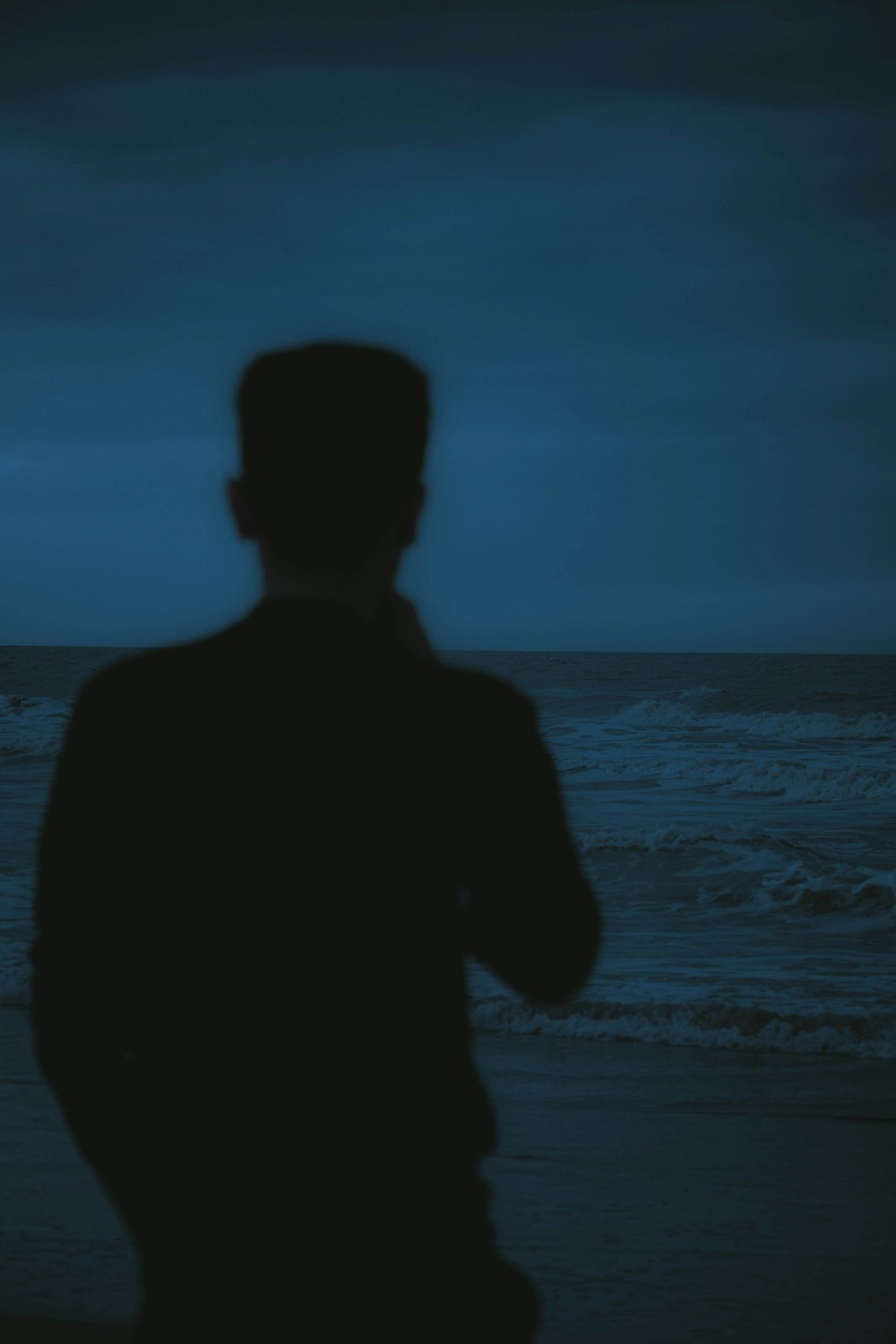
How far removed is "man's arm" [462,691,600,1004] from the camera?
38.9 inches

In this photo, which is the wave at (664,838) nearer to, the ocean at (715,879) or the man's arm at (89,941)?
the ocean at (715,879)

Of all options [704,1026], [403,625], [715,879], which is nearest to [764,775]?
[715,879]

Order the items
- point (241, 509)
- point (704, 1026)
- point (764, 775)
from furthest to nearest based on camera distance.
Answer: point (764, 775) → point (704, 1026) → point (241, 509)

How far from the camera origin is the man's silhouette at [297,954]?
0.96m

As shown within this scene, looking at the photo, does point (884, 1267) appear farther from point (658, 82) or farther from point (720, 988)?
point (658, 82)

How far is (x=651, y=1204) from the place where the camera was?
3711mm

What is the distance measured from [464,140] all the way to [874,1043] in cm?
710

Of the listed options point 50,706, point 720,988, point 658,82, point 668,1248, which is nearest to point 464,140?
point 658,82

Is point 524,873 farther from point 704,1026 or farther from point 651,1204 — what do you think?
point 704,1026

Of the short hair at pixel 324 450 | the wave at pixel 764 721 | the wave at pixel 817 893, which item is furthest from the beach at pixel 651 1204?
the wave at pixel 764 721

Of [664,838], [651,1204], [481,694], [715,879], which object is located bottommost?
[715,879]

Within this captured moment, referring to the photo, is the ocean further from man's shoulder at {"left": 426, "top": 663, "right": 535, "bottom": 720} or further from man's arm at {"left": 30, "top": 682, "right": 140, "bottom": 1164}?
man's arm at {"left": 30, "top": 682, "right": 140, "bottom": 1164}

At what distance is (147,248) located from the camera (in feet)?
28.1

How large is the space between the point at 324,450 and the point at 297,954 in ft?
1.46
